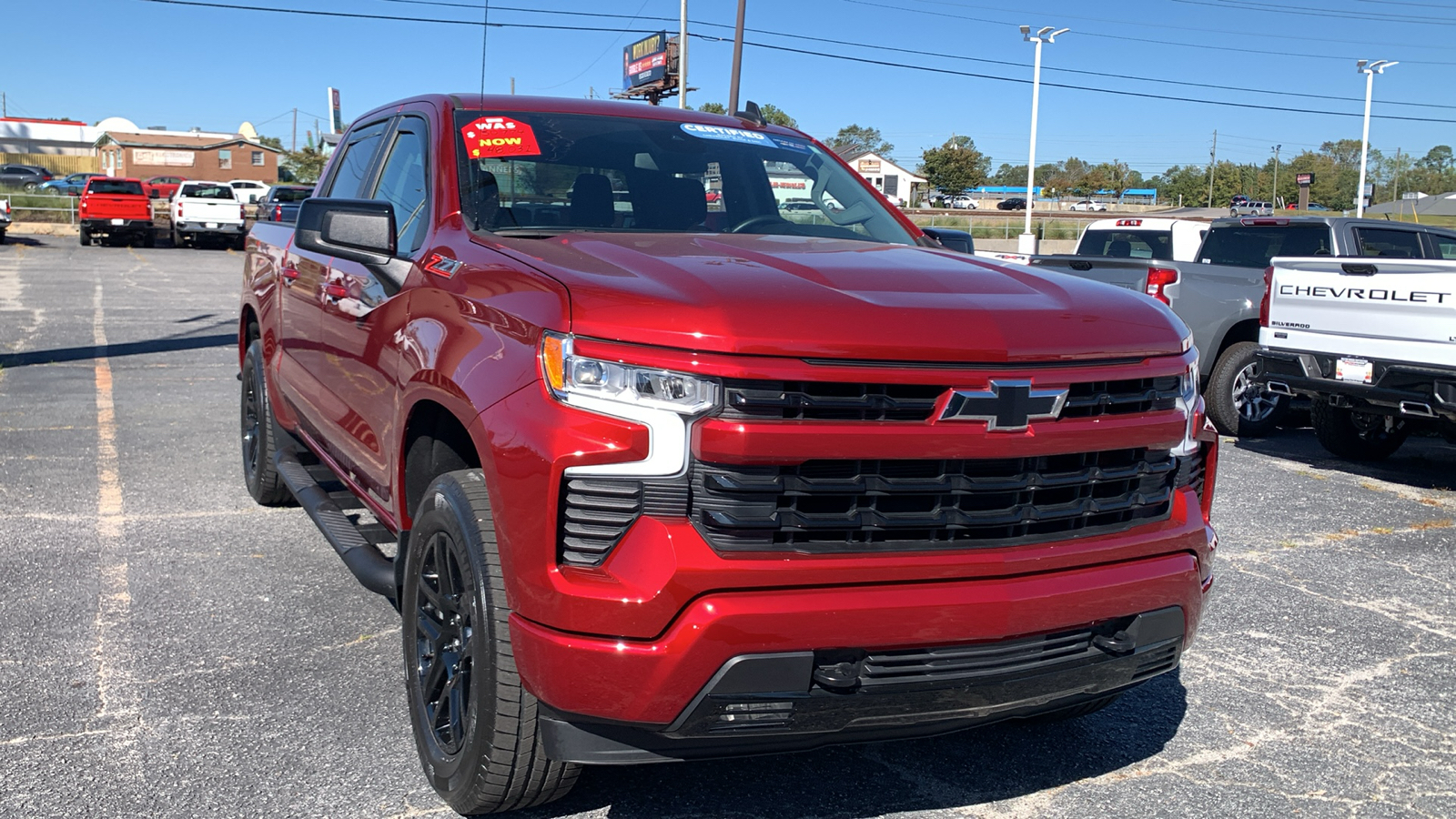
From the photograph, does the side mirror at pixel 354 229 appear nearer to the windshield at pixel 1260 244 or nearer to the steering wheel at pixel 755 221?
the steering wheel at pixel 755 221

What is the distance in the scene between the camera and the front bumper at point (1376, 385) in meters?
7.10

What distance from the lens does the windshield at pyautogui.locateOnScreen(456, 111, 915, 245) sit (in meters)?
3.72

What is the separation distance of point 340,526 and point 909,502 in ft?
8.29

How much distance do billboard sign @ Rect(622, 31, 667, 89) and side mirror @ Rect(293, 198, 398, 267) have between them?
45.4m

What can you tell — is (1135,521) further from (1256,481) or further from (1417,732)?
(1256,481)

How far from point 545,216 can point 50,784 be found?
81.6 inches

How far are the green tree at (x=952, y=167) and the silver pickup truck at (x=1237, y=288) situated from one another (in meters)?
86.9

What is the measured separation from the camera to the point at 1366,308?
762cm

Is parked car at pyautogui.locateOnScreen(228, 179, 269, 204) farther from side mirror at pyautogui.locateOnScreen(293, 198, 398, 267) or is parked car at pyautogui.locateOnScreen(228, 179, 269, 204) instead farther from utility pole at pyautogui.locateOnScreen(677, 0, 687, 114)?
side mirror at pyautogui.locateOnScreen(293, 198, 398, 267)

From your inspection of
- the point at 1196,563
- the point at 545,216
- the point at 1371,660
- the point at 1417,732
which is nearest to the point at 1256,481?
the point at 1371,660

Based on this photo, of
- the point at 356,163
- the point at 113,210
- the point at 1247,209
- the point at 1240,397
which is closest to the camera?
the point at 356,163

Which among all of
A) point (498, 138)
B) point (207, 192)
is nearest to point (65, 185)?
point (207, 192)

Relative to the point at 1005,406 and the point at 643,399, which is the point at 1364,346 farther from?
the point at 643,399

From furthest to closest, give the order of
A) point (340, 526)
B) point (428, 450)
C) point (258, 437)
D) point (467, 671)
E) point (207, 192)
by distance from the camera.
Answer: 1. point (207, 192)
2. point (258, 437)
3. point (340, 526)
4. point (428, 450)
5. point (467, 671)
